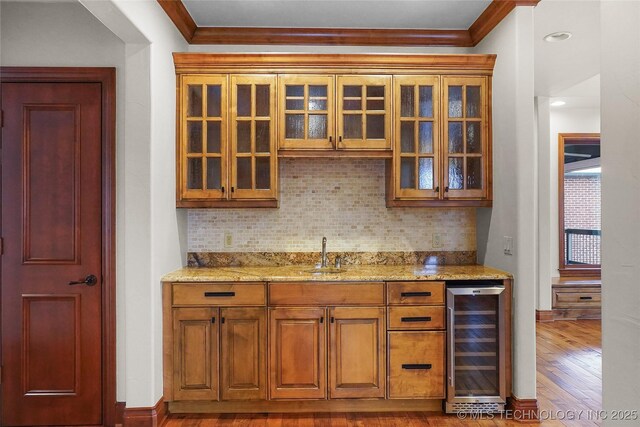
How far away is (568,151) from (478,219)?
3.07 metres

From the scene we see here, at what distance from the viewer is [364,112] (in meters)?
2.93

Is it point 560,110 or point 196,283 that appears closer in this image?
point 196,283

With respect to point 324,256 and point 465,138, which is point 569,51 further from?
point 324,256

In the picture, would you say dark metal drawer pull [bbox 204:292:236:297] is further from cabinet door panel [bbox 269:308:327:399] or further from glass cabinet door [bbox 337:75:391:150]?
glass cabinet door [bbox 337:75:391:150]

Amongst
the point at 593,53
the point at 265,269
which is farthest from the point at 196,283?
the point at 593,53

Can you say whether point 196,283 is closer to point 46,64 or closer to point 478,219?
point 46,64

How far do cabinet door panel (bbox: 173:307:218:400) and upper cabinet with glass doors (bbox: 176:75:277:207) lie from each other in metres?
0.82

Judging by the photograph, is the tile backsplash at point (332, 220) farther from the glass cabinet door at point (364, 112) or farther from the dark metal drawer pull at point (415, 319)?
the dark metal drawer pull at point (415, 319)

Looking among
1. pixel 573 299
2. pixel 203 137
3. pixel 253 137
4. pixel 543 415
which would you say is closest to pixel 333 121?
pixel 253 137

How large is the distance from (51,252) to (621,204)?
Answer: 117 inches

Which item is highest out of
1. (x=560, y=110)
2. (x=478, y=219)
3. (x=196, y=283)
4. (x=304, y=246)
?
(x=560, y=110)

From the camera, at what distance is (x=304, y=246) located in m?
3.24

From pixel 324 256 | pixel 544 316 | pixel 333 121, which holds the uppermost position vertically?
pixel 333 121

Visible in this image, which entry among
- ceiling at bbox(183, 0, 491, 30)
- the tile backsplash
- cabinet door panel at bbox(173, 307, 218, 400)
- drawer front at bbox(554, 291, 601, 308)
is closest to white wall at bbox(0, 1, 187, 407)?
cabinet door panel at bbox(173, 307, 218, 400)
